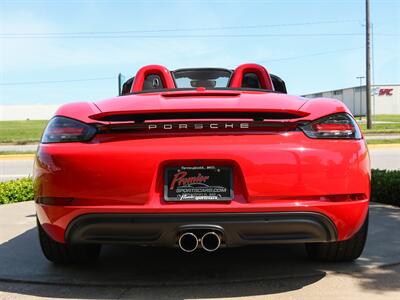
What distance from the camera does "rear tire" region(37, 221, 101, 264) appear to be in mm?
3396

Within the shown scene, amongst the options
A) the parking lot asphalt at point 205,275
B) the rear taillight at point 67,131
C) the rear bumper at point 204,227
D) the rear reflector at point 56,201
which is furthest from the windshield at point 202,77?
the rear bumper at point 204,227

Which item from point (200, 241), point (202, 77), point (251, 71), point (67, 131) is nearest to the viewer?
point (200, 241)

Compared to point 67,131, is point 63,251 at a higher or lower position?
lower

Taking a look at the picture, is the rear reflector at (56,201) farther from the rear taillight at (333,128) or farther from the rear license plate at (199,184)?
the rear taillight at (333,128)

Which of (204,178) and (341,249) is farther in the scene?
(341,249)

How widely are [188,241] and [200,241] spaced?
7 centimetres

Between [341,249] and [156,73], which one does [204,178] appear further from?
[156,73]

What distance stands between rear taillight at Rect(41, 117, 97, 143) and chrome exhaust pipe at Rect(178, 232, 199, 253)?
29.8 inches

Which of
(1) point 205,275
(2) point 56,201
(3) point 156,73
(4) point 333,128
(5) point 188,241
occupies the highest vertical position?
(3) point 156,73

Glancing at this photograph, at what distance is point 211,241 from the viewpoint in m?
2.84

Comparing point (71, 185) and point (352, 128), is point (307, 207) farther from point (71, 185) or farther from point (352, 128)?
point (71, 185)

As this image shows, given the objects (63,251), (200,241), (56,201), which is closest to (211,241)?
(200,241)

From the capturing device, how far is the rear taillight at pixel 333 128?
2871mm

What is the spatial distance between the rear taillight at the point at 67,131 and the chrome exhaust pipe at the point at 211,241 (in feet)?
2.77
